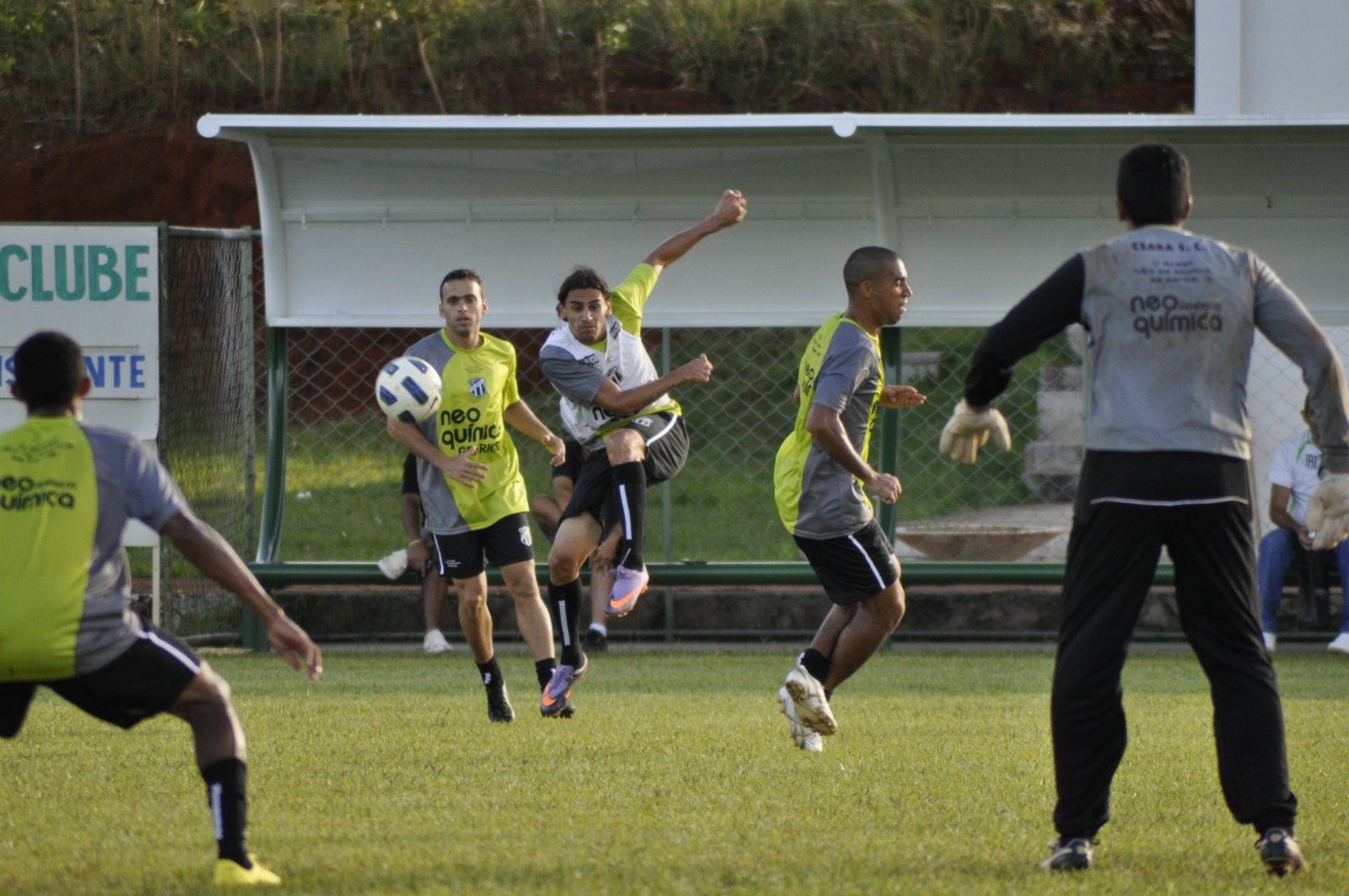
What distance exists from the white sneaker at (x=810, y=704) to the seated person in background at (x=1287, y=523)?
5392 mm

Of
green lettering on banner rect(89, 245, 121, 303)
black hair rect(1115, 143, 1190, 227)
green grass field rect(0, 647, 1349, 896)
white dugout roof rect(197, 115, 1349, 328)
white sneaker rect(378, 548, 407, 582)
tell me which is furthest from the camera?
white dugout roof rect(197, 115, 1349, 328)

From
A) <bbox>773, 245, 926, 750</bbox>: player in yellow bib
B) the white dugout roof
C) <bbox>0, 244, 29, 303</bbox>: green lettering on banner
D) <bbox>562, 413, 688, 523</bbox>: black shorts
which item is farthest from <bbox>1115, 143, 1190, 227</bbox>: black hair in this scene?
<bbox>0, 244, 29, 303</bbox>: green lettering on banner

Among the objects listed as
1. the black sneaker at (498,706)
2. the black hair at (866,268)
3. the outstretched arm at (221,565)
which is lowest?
the black sneaker at (498,706)

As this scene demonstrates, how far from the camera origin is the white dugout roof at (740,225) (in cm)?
1116

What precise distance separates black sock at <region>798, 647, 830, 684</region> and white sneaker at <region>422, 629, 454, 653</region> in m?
4.92

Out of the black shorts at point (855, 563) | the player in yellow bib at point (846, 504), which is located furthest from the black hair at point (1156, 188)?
the black shorts at point (855, 563)

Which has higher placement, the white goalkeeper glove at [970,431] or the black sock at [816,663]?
the white goalkeeper glove at [970,431]

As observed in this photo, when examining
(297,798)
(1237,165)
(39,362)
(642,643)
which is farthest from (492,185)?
(39,362)

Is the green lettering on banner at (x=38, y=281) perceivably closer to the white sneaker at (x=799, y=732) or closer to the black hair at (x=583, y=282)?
the black hair at (x=583, y=282)

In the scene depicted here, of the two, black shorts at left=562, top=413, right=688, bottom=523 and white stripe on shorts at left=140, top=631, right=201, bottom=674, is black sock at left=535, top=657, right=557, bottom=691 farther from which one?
white stripe on shorts at left=140, top=631, right=201, bottom=674

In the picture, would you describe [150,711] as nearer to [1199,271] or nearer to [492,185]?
[1199,271]

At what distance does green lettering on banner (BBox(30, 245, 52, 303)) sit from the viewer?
1045cm

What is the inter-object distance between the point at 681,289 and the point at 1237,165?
3.84 metres

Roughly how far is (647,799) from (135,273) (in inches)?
264
